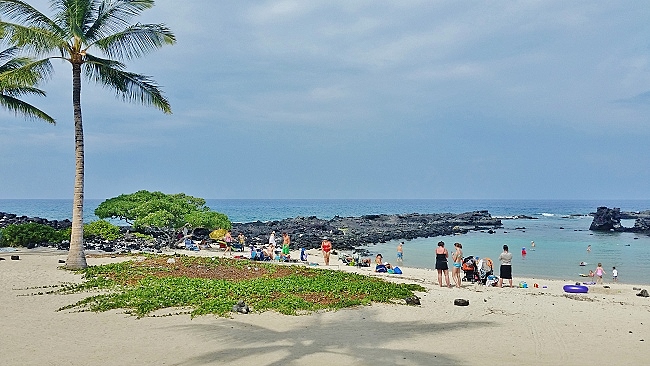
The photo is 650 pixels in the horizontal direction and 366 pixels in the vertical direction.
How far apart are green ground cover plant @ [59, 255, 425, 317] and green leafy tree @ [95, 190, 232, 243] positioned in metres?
8.79

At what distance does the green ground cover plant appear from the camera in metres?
12.4

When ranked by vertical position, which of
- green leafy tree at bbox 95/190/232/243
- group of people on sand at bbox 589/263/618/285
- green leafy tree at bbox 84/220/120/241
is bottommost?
group of people on sand at bbox 589/263/618/285

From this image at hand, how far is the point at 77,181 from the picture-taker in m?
19.1

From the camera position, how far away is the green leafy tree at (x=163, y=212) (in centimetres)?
2822

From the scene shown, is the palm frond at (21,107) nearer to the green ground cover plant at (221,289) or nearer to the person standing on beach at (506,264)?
the green ground cover plant at (221,289)

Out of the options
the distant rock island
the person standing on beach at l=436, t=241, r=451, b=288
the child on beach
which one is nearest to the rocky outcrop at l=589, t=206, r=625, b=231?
the distant rock island

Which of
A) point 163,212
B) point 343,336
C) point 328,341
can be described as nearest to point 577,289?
point 343,336

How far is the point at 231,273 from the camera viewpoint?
1830 cm

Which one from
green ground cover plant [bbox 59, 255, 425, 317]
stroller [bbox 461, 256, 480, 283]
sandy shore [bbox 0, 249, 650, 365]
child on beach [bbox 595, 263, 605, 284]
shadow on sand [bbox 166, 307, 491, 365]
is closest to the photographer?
shadow on sand [bbox 166, 307, 491, 365]

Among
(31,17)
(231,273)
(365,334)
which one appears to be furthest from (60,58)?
(365,334)

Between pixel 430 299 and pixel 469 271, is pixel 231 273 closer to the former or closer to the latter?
pixel 430 299

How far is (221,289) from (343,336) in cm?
514

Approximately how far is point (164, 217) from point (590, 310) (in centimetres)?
2124

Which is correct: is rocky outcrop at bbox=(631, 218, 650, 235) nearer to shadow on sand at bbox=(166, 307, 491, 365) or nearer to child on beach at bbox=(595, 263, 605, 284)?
child on beach at bbox=(595, 263, 605, 284)
